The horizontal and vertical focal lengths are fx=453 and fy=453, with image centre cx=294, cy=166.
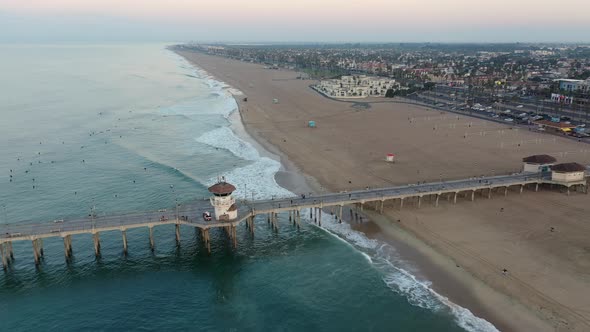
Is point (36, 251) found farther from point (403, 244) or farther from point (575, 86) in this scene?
point (575, 86)

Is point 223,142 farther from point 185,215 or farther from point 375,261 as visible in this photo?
point 375,261

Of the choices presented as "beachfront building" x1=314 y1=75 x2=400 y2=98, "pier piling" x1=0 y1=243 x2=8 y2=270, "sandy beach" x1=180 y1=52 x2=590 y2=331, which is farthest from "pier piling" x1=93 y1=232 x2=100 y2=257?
"beachfront building" x1=314 y1=75 x2=400 y2=98

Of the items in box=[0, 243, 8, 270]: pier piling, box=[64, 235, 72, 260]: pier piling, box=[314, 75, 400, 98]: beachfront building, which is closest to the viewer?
box=[0, 243, 8, 270]: pier piling

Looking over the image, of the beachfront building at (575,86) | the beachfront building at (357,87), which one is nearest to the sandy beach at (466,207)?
the beachfront building at (357,87)

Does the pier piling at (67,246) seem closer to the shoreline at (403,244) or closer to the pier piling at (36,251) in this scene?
the pier piling at (36,251)

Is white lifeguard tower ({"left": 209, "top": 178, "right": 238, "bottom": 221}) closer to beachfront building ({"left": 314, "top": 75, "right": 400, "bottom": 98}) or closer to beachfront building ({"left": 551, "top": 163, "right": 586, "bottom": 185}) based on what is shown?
beachfront building ({"left": 551, "top": 163, "right": 586, "bottom": 185})
